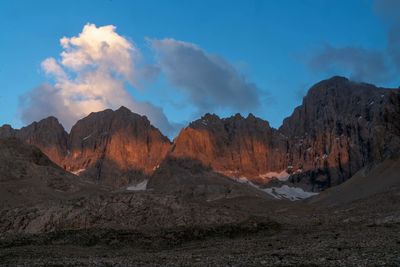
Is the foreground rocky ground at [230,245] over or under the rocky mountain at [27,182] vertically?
under

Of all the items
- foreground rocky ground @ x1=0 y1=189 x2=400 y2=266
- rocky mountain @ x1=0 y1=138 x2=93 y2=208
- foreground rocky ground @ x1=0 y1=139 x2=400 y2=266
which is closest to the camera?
foreground rocky ground @ x1=0 y1=189 x2=400 y2=266

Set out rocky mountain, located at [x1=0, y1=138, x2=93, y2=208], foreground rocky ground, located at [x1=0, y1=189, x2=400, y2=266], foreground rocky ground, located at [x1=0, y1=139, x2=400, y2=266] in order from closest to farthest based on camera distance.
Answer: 1. foreground rocky ground, located at [x1=0, y1=189, x2=400, y2=266]
2. foreground rocky ground, located at [x1=0, y1=139, x2=400, y2=266]
3. rocky mountain, located at [x1=0, y1=138, x2=93, y2=208]

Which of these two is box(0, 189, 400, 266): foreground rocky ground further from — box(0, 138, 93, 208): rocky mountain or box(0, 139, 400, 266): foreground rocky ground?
box(0, 138, 93, 208): rocky mountain

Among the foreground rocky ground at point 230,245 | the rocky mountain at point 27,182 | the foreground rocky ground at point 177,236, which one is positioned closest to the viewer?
the foreground rocky ground at point 230,245

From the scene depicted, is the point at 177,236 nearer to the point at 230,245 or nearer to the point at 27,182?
the point at 230,245

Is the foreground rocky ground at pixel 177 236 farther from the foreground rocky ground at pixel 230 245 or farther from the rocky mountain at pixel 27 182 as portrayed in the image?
the rocky mountain at pixel 27 182

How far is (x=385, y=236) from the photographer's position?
41.9 metres

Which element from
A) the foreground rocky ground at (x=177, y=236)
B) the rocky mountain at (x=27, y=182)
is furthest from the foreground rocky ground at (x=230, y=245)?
the rocky mountain at (x=27, y=182)

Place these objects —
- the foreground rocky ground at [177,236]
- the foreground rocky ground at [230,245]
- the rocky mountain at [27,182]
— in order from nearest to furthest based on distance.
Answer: the foreground rocky ground at [230,245]
the foreground rocky ground at [177,236]
the rocky mountain at [27,182]

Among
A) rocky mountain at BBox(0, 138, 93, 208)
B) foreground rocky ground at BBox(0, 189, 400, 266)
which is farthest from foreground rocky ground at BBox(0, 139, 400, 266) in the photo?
rocky mountain at BBox(0, 138, 93, 208)

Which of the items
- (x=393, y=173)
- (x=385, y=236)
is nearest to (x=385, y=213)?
(x=385, y=236)

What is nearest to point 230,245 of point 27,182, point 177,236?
point 177,236

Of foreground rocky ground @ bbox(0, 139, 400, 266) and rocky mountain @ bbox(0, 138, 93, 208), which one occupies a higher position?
rocky mountain @ bbox(0, 138, 93, 208)

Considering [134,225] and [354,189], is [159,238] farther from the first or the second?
[354,189]
